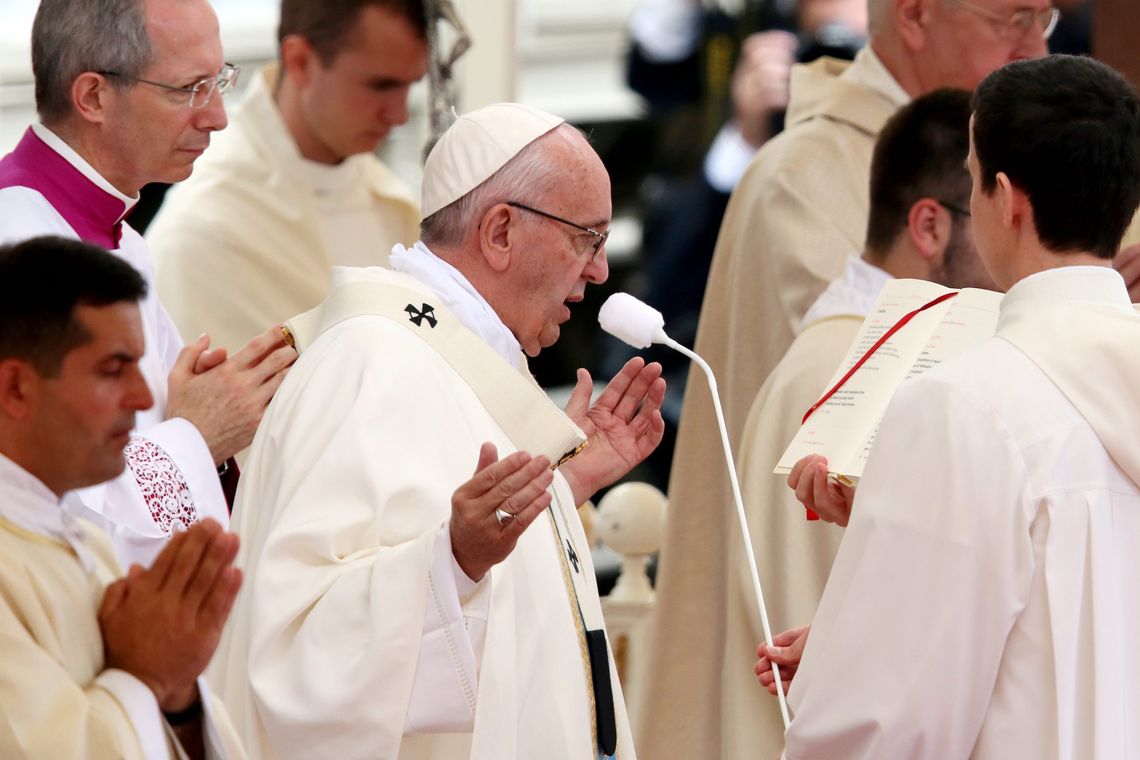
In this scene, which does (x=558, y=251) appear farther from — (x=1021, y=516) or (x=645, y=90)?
(x=645, y=90)

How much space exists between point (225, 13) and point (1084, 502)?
5937 mm

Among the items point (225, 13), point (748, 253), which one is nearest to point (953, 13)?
point (748, 253)

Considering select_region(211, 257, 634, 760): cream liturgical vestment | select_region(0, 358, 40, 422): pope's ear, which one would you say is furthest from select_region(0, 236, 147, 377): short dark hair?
select_region(211, 257, 634, 760): cream liturgical vestment

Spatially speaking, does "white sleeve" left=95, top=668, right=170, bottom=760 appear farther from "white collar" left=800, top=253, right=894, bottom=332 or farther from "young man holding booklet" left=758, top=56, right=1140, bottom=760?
"white collar" left=800, top=253, right=894, bottom=332

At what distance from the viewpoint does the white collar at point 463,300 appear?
3570mm

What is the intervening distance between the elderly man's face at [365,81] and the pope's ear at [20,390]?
11.3ft

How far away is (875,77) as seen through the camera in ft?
17.4

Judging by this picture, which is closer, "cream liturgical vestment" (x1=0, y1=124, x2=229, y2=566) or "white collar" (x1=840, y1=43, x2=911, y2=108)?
"cream liturgical vestment" (x1=0, y1=124, x2=229, y2=566)

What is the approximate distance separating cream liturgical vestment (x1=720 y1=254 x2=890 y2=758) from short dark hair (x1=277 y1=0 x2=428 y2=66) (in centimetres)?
187

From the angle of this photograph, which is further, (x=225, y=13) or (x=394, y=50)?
(x=225, y=13)

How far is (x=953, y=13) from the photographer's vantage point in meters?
5.18

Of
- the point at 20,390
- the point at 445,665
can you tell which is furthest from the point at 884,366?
the point at 20,390

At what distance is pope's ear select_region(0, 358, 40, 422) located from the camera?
240 centimetres

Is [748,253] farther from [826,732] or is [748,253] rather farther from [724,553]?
[826,732]
